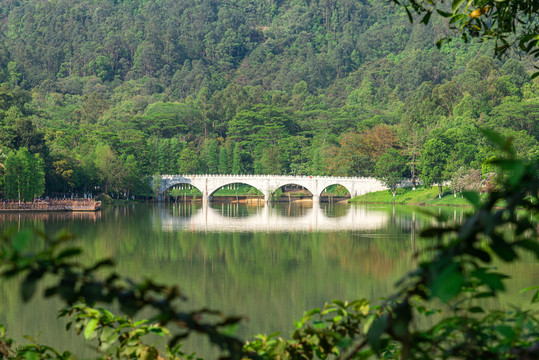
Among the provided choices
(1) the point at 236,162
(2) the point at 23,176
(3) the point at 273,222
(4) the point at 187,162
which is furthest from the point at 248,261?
Answer: (1) the point at 236,162

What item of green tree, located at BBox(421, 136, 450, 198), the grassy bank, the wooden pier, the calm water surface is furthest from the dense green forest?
the calm water surface

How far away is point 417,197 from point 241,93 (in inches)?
1693

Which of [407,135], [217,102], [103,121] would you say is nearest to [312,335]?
[407,135]

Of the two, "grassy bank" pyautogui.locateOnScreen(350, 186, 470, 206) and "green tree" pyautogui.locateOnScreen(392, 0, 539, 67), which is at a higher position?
"green tree" pyautogui.locateOnScreen(392, 0, 539, 67)

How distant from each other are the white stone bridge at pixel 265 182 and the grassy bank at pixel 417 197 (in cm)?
129

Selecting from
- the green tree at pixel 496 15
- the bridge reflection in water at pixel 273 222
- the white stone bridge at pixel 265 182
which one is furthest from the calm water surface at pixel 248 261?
the white stone bridge at pixel 265 182

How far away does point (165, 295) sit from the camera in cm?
181

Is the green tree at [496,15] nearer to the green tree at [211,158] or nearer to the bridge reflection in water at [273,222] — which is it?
the bridge reflection in water at [273,222]

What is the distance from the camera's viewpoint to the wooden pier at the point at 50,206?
40719 mm

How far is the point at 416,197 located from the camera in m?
55.8

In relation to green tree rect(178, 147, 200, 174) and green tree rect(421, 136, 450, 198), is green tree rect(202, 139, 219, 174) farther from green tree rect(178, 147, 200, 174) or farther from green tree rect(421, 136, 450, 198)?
green tree rect(421, 136, 450, 198)

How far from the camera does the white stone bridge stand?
204 ft

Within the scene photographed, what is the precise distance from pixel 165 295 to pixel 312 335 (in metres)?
1.68

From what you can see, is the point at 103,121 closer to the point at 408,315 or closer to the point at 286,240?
the point at 286,240
